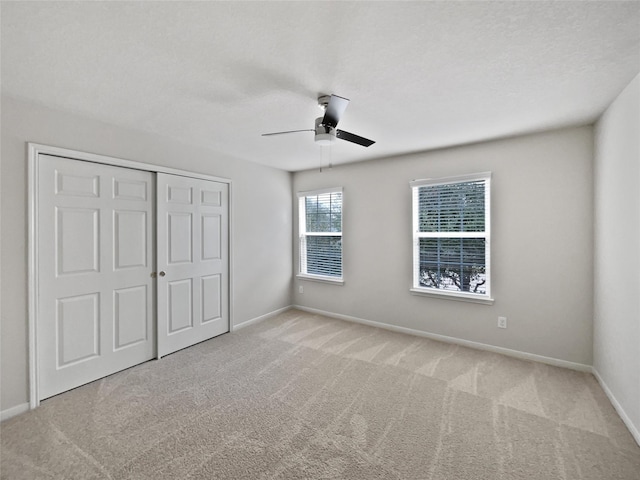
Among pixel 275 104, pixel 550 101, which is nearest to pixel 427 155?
pixel 550 101

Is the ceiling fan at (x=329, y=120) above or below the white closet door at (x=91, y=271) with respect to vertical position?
above

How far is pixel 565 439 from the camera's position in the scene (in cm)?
195

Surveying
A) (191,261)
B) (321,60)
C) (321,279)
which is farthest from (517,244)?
(191,261)

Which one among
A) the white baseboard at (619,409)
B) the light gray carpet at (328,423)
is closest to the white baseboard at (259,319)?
the light gray carpet at (328,423)

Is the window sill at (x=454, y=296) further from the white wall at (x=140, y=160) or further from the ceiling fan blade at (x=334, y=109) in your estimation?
the ceiling fan blade at (x=334, y=109)

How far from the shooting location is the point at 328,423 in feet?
6.98

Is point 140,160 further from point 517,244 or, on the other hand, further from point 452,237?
point 517,244

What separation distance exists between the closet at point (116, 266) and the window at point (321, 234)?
158 cm

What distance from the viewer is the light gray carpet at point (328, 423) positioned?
1735 mm

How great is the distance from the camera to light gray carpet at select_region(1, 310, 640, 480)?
1.74 m

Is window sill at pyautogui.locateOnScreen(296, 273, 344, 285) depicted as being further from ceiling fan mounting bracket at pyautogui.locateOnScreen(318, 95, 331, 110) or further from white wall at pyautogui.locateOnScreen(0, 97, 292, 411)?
ceiling fan mounting bracket at pyautogui.locateOnScreen(318, 95, 331, 110)

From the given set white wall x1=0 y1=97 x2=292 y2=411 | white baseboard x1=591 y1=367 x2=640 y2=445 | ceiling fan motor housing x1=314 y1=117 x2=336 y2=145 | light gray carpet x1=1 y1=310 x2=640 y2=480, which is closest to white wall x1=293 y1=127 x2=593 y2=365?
white baseboard x1=591 y1=367 x2=640 y2=445

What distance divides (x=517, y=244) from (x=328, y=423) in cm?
271

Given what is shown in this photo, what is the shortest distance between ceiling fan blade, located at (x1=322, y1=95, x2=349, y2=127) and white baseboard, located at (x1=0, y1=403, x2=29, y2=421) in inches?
128
